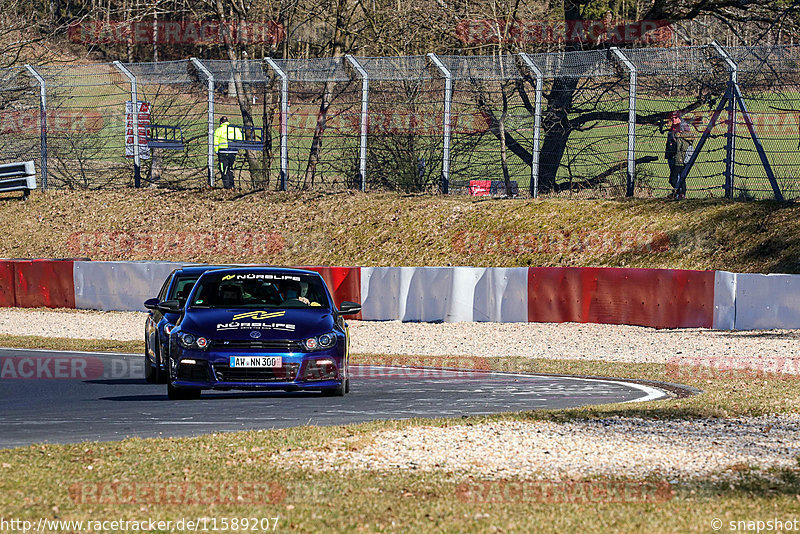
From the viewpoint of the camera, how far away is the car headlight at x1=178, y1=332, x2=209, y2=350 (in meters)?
11.1

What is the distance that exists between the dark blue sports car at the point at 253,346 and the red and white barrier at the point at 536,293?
9404 millimetres

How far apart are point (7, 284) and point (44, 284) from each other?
969 mm

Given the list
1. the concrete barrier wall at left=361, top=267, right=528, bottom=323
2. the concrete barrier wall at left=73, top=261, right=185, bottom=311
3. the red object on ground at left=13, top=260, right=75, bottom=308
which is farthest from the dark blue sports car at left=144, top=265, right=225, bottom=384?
the red object on ground at left=13, top=260, right=75, bottom=308

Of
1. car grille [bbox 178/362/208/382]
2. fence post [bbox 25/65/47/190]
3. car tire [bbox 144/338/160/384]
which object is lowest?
car tire [bbox 144/338/160/384]

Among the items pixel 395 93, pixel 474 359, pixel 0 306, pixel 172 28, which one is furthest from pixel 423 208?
pixel 172 28

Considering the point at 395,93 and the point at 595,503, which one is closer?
the point at 595,503

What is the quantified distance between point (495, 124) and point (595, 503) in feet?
67.6

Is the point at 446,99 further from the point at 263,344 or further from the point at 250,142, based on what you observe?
the point at 263,344

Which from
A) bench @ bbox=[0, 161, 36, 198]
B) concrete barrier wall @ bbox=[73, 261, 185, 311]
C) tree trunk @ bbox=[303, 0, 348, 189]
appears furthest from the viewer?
bench @ bbox=[0, 161, 36, 198]

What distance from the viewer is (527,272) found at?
21281 mm

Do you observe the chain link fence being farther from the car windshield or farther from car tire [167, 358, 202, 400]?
car tire [167, 358, 202, 400]

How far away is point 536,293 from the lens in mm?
21250

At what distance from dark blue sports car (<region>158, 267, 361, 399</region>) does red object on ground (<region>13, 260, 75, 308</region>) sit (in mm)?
14047

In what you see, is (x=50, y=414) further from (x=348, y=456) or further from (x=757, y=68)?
(x=757, y=68)
